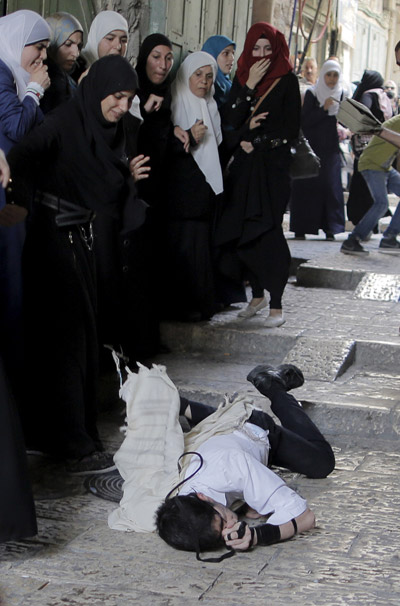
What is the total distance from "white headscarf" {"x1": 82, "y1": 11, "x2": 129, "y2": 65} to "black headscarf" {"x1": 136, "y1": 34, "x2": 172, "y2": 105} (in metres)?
0.22

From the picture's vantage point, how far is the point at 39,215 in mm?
4445

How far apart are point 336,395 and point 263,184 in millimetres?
1740

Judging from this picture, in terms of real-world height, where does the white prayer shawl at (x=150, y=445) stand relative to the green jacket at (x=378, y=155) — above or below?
below

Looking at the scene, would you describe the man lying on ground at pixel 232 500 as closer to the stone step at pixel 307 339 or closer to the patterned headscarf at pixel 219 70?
the stone step at pixel 307 339

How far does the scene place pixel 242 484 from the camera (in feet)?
12.1

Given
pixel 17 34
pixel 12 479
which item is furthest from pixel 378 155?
pixel 12 479

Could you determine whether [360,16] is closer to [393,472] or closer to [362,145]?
[362,145]

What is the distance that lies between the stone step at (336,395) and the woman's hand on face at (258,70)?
186 cm

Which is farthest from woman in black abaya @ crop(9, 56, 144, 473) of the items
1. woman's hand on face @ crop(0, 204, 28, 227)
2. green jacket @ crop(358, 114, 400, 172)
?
green jacket @ crop(358, 114, 400, 172)

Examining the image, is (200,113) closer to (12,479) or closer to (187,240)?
(187,240)

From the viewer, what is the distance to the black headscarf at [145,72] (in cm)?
586

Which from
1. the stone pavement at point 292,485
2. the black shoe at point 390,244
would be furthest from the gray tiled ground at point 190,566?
the black shoe at point 390,244

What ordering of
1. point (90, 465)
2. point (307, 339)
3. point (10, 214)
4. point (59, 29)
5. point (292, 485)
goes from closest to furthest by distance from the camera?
point (10, 214), point (292, 485), point (90, 465), point (59, 29), point (307, 339)

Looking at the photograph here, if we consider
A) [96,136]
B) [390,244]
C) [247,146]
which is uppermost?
[96,136]
